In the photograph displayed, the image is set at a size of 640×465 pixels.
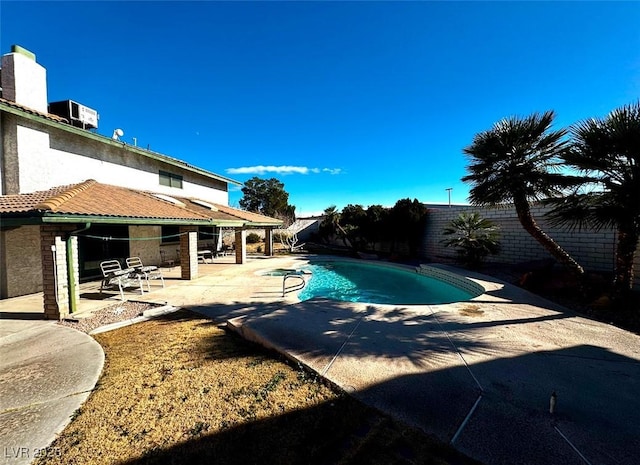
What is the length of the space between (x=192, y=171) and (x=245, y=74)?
295 inches

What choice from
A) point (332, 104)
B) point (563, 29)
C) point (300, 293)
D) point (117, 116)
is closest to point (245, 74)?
point (332, 104)

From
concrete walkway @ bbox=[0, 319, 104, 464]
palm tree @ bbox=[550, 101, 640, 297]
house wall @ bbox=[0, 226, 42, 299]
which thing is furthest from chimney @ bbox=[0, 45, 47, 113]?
palm tree @ bbox=[550, 101, 640, 297]

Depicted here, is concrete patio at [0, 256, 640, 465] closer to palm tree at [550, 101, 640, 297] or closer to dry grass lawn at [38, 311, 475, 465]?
dry grass lawn at [38, 311, 475, 465]

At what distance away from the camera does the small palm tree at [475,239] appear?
44.5ft

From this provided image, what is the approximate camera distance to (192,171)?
60.5 feet

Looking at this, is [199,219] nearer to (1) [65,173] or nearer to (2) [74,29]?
(1) [65,173]

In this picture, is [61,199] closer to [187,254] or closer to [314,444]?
[187,254]

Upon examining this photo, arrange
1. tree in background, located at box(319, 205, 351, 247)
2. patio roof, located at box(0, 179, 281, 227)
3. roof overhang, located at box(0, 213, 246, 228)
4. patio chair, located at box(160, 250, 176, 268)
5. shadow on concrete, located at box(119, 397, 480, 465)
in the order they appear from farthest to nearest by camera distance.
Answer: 1. tree in background, located at box(319, 205, 351, 247)
2. patio chair, located at box(160, 250, 176, 268)
3. patio roof, located at box(0, 179, 281, 227)
4. roof overhang, located at box(0, 213, 246, 228)
5. shadow on concrete, located at box(119, 397, 480, 465)

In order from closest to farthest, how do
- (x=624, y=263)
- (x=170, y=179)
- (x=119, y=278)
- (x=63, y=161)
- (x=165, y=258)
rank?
(x=624, y=263) → (x=119, y=278) → (x=63, y=161) → (x=165, y=258) → (x=170, y=179)

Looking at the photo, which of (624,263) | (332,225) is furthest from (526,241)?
(332,225)

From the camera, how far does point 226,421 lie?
3.15 metres

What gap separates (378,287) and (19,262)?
14058 mm

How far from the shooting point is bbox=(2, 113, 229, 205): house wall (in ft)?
29.2

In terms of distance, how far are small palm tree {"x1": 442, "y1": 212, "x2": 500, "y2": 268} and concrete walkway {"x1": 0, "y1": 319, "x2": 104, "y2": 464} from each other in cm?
1508
